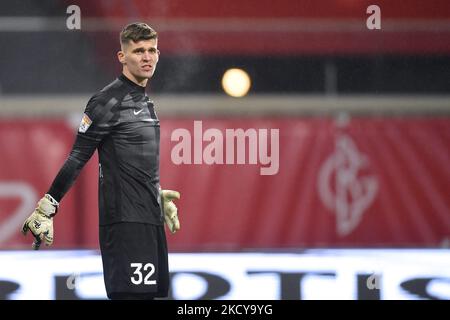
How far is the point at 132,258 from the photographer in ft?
10.1

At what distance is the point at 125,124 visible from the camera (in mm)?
3072

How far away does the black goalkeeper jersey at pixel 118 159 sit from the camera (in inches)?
120

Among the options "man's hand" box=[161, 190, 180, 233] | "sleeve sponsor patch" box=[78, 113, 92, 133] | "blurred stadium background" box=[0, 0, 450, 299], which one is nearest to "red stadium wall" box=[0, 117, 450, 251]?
"blurred stadium background" box=[0, 0, 450, 299]

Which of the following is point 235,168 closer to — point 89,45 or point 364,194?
point 364,194

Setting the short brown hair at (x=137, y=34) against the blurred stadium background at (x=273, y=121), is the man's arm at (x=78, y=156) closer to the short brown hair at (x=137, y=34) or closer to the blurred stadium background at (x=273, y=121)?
the short brown hair at (x=137, y=34)

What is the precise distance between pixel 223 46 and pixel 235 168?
0.82m

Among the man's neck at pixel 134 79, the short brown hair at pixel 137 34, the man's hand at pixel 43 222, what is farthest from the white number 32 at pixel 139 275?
the short brown hair at pixel 137 34

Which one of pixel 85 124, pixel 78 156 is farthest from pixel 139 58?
pixel 78 156

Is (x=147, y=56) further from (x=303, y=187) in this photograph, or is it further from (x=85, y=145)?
(x=303, y=187)

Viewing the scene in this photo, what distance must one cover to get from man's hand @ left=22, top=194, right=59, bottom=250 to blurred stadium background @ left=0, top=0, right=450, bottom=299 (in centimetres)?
183

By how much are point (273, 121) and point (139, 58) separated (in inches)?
86.5

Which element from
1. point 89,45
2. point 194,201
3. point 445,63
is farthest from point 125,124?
point 445,63

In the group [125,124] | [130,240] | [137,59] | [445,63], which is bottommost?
[130,240]

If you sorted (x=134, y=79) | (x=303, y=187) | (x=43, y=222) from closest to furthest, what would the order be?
(x=43, y=222) < (x=134, y=79) < (x=303, y=187)
